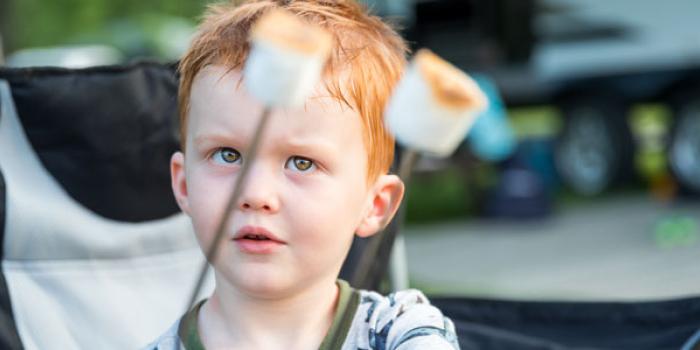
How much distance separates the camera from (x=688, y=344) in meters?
1.56

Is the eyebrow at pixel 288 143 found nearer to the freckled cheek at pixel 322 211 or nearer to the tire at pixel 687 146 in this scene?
the freckled cheek at pixel 322 211

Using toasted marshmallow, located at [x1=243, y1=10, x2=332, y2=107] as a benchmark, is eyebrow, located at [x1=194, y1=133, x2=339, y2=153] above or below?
below

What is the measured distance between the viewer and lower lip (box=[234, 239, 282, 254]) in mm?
1216

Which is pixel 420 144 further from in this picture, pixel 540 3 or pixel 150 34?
pixel 150 34

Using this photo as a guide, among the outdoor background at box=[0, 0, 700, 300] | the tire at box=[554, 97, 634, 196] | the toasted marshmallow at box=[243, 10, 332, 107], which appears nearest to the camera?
the toasted marshmallow at box=[243, 10, 332, 107]

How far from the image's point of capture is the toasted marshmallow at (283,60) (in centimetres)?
84

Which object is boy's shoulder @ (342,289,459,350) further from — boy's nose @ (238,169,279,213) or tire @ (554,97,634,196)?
tire @ (554,97,634,196)

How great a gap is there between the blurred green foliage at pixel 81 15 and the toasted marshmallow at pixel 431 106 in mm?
9273

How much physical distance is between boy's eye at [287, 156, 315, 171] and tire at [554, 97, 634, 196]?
671cm

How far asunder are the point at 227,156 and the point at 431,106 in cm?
39

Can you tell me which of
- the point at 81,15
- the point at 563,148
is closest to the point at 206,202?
the point at 563,148

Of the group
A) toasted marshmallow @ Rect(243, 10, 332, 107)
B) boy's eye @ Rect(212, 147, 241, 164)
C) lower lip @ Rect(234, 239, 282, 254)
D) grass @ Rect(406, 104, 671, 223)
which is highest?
toasted marshmallow @ Rect(243, 10, 332, 107)

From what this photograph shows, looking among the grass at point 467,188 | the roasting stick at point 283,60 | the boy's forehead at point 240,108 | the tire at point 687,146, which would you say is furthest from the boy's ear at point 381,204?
the tire at point 687,146

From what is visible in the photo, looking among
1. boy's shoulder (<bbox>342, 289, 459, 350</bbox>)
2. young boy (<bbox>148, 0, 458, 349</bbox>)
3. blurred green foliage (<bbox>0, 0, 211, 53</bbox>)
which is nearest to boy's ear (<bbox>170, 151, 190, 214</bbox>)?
young boy (<bbox>148, 0, 458, 349</bbox>)
